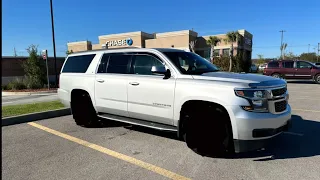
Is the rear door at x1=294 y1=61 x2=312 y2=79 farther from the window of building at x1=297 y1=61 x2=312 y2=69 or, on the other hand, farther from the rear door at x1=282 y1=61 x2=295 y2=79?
the rear door at x1=282 y1=61 x2=295 y2=79

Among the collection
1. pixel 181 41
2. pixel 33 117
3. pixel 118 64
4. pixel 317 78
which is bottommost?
pixel 33 117

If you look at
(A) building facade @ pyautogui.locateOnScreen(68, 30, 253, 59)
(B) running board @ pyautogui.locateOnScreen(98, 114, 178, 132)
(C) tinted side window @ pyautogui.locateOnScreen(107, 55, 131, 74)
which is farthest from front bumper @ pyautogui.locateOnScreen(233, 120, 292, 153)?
(A) building facade @ pyautogui.locateOnScreen(68, 30, 253, 59)

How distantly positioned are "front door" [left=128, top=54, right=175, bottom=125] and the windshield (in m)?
0.29

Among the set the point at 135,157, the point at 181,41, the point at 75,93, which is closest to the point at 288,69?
the point at 75,93

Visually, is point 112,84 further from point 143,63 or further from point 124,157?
point 124,157

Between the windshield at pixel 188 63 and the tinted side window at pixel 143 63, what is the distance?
0.28 meters

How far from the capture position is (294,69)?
20422 millimetres

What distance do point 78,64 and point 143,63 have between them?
2.18 metres

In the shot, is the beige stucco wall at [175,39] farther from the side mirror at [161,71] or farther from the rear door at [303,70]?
the side mirror at [161,71]

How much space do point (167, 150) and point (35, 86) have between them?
18779 mm

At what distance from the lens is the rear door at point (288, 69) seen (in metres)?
20.5

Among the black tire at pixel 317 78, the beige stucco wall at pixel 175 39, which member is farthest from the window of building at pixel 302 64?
the beige stucco wall at pixel 175 39

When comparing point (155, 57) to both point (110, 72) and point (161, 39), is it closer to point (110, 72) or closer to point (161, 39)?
point (110, 72)

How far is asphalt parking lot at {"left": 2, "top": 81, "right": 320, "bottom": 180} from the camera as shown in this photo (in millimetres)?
3621
